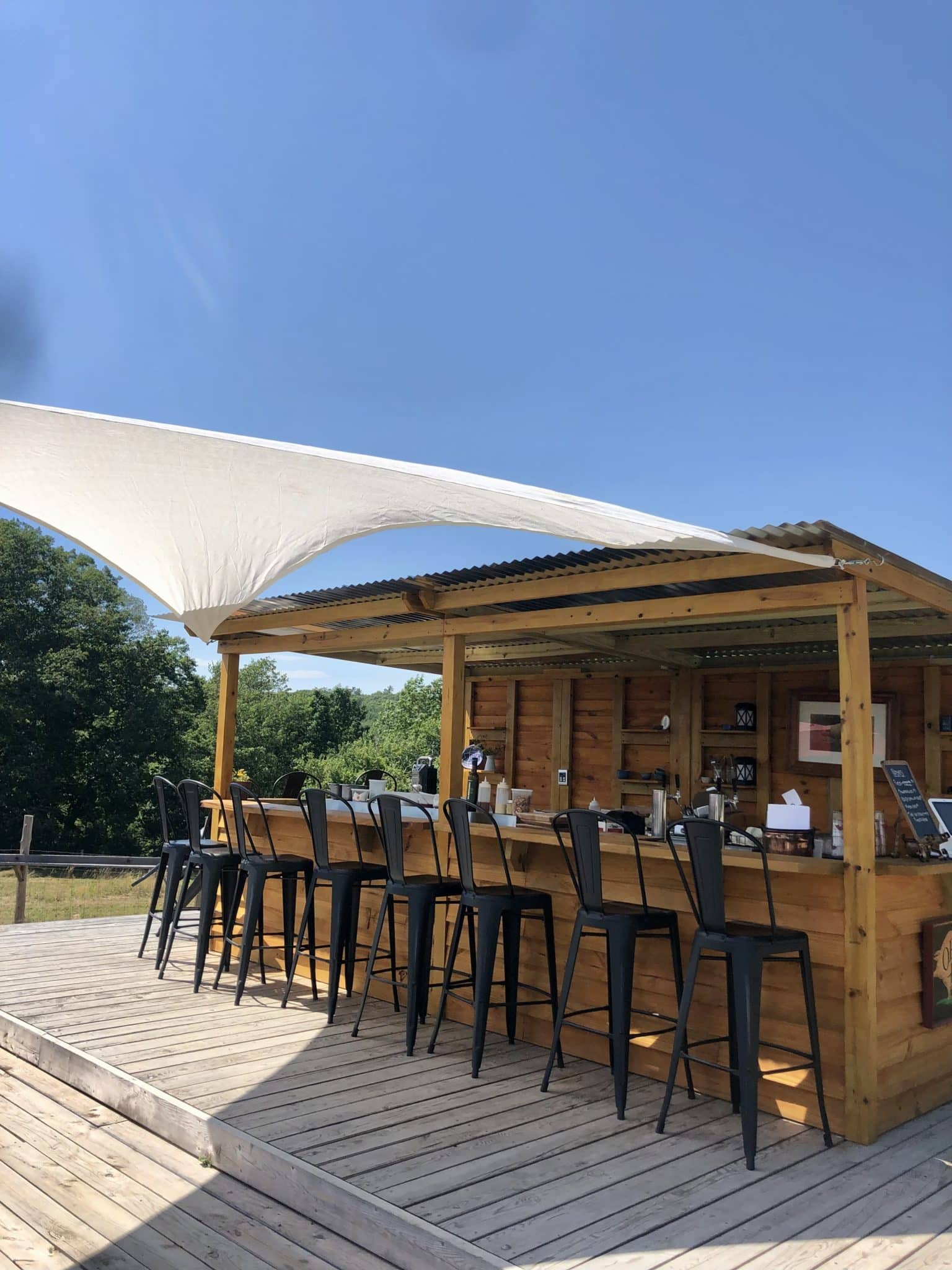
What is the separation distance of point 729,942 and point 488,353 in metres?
31.9

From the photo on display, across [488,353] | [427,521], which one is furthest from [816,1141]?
[488,353]

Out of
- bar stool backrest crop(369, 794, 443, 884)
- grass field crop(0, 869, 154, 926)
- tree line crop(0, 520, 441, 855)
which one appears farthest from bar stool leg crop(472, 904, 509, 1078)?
tree line crop(0, 520, 441, 855)

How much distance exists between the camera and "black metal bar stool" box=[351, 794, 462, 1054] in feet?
13.4

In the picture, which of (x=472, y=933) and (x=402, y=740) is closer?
(x=472, y=933)

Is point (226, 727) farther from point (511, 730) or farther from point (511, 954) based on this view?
point (511, 954)

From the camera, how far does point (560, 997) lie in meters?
3.70

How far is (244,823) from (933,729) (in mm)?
4667

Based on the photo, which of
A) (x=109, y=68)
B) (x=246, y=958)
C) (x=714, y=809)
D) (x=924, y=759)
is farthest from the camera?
(x=109, y=68)

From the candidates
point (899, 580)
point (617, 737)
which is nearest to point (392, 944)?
point (899, 580)

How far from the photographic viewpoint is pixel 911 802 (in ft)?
12.8

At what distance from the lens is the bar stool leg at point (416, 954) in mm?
4051

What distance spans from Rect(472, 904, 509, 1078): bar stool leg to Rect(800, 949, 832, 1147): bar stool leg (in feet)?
3.92

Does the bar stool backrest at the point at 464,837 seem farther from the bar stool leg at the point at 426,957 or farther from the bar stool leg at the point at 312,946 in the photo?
the bar stool leg at the point at 312,946

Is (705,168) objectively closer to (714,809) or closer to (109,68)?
(109,68)
